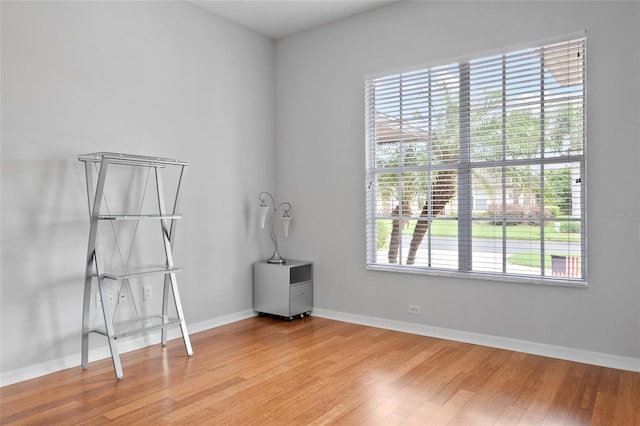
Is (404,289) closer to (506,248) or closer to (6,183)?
(506,248)

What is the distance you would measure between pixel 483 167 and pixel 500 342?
4.32ft

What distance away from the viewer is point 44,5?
→ 9.86ft

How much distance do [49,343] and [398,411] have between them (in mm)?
2247

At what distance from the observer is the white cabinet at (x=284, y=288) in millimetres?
4305

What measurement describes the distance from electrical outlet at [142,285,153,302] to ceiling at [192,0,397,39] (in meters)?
2.40

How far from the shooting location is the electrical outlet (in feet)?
11.9

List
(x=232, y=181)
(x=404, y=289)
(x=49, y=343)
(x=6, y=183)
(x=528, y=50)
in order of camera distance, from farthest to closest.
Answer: (x=232, y=181)
(x=404, y=289)
(x=528, y=50)
(x=49, y=343)
(x=6, y=183)

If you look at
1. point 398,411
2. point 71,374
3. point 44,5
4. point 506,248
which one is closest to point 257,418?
point 398,411

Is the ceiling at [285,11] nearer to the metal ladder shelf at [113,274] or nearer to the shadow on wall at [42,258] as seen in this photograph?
the metal ladder shelf at [113,274]

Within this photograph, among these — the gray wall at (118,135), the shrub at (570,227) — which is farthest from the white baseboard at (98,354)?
the shrub at (570,227)

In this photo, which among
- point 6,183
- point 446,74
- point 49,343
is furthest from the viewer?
point 446,74

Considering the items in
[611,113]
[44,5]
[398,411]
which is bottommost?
[398,411]

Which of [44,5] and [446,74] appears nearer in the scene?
[44,5]

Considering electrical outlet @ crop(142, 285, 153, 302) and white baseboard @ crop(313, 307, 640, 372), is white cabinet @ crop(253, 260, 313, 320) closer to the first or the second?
white baseboard @ crop(313, 307, 640, 372)
